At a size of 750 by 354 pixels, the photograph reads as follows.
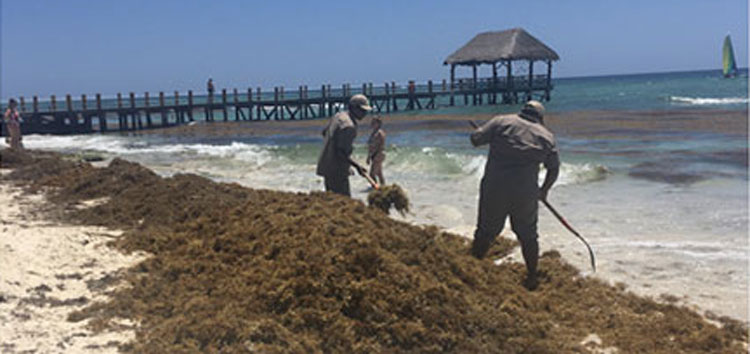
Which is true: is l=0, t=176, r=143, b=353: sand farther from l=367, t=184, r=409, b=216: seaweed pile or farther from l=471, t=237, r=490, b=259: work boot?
l=471, t=237, r=490, b=259: work boot

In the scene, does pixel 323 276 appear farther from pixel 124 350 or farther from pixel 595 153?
pixel 595 153

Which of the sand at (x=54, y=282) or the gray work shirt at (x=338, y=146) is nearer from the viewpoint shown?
the sand at (x=54, y=282)

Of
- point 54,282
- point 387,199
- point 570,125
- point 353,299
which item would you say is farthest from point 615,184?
point 570,125

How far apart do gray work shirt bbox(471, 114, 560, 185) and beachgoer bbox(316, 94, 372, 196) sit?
3.60 feet

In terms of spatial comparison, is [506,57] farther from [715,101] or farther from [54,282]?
[54,282]

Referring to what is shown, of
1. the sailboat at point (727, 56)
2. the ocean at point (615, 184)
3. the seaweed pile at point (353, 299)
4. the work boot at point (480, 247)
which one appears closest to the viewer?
the seaweed pile at point (353, 299)

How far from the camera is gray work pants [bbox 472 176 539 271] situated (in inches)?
198

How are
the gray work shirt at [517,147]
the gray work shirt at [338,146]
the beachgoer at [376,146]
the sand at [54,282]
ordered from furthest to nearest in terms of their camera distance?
the beachgoer at [376,146] < the gray work shirt at [338,146] < the gray work shirt at [517,147] < the sand at [54,282]

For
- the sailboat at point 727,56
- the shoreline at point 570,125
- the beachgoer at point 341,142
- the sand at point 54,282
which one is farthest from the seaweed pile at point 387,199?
the sailboat at point 727,56

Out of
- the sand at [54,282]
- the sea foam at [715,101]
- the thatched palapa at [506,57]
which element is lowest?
the sand at [54,282]

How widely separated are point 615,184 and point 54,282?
9896 mm

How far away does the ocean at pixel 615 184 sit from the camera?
20.7 feet

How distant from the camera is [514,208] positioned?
5.07m

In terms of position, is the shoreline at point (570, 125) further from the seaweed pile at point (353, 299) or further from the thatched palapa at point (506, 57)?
the seaweed pile at point (353, 299)
